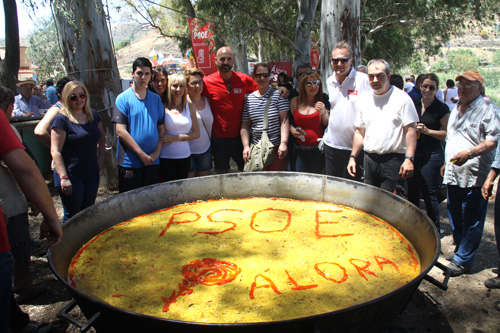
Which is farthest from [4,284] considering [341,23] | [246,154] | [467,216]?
[341,23]

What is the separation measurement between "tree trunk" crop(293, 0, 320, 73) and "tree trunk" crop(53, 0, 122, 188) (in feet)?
26.7

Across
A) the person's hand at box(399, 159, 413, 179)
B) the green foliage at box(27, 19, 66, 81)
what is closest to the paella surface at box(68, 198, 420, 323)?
the person's hand at box(399, 159, 413, 179)

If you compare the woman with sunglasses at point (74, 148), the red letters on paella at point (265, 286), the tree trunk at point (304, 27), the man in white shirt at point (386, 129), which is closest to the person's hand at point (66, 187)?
the woman with sunglasses at point (74, 148)

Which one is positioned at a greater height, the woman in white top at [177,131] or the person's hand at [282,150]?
the woman in white top at [177,131]

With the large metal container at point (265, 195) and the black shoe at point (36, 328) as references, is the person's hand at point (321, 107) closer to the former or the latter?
the large metal container at point (265, 195)

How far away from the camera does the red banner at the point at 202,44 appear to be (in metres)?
14.2

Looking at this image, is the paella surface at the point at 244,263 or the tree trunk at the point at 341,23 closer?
the paella surface at the point at 244,263

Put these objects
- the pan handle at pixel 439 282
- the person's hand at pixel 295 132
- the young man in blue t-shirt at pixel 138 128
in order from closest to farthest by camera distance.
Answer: the pan handle at pixel 439 282 → the young man in blue t-shirt at pixel 138 128 → the person's hand at pixel 295 132

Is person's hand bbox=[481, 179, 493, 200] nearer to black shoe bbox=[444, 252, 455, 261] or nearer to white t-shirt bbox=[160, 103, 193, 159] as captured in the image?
black shoe bbox=[444, 252, 455, 261]

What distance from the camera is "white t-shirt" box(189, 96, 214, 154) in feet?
15.5

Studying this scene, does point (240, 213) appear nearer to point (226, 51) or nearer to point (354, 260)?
point (354, 260)

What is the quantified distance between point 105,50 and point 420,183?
5.18 metres

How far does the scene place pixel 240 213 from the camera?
340 centimetres

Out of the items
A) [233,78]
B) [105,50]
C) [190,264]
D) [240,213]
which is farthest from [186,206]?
[105,50]
